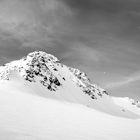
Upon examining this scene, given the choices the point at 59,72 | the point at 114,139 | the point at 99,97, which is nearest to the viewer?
the point at 114,139

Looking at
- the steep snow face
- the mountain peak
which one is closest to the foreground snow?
the steep snow face

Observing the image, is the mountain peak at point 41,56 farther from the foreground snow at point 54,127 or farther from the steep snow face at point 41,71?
the foreground snow at point 54,127

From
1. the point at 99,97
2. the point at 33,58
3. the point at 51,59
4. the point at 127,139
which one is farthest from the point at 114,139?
the point at 99,97

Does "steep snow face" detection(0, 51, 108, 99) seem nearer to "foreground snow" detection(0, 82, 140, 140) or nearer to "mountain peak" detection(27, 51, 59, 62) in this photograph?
"mountain peak" detection(27, 51, 59, 62)

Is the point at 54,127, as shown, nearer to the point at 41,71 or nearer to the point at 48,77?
the point at 48,77

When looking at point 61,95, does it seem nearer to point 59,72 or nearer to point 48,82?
point 48,82

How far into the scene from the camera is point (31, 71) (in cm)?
9425

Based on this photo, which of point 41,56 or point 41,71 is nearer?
point 41,71

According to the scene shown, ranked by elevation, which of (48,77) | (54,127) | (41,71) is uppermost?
(41,71)

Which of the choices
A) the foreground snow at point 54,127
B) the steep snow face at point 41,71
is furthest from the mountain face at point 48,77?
the foreground snow at point 54,127

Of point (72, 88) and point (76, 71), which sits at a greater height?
point (76, 71)

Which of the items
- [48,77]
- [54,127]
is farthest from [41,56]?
[54,127]

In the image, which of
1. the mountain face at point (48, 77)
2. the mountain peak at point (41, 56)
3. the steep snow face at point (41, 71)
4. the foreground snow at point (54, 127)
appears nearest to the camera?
the foreground snow at point (54, 127)

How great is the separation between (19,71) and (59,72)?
1544 inches
